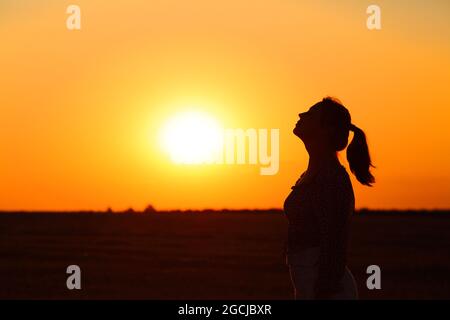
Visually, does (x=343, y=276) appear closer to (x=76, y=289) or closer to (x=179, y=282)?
(x=76, y=289)

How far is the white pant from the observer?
5.48 meters

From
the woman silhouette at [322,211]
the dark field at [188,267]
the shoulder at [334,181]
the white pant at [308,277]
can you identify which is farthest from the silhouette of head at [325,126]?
the dark field at [188,267]

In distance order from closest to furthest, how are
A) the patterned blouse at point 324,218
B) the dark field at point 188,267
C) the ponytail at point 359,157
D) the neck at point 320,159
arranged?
1. the patterned blouse at point 324,218
2. the neck at point 320,159
3. the ponytail at point 359,157
4. the dark field at point 188,267

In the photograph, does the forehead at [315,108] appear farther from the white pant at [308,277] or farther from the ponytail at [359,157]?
the white pant at [308,277]

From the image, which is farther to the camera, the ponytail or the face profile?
the ponytail

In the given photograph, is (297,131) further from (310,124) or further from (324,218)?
(324,218)

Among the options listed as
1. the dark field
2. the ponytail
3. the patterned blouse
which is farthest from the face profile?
the dark field

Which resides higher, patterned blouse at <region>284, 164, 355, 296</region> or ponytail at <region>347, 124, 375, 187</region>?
ponytail at <region>347, 124, 375, 187</region>

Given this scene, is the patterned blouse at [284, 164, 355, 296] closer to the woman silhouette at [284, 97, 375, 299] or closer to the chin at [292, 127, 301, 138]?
the woman silhouette at [284, 97, 375, 299]

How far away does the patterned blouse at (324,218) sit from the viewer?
544cm

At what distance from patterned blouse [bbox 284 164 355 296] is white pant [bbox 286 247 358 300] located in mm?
40
